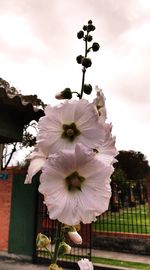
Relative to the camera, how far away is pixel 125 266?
7.66 metres

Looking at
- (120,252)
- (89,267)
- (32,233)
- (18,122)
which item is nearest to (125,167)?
(120,252)

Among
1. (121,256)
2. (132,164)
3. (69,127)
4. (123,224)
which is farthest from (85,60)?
(132,164)

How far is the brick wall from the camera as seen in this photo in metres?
8.87

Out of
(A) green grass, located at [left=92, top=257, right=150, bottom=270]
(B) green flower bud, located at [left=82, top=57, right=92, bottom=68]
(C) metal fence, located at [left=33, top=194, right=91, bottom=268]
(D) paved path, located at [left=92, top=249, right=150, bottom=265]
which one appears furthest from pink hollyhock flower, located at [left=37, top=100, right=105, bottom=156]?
(D) paved path, located at [left=92, top=249, right=150, bottom=265]

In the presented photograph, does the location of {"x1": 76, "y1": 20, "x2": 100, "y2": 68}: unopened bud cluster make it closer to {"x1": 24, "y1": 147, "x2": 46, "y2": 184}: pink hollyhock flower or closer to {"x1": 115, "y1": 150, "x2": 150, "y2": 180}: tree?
{"x1": 24, "y1": 147, "x2": 46, "y2": 184}: pink hollyhock flower

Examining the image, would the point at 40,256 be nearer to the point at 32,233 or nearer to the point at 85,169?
the point at 32,233

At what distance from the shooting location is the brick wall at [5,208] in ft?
29.1

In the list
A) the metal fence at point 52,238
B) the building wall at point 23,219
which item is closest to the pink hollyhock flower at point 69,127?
the metal fence at point 52,238

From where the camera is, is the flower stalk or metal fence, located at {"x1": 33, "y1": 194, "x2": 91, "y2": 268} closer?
the flower stalk

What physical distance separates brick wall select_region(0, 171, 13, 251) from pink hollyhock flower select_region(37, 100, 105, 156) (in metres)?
8.64

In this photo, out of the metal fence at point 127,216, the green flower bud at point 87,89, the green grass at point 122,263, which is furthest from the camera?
the metal fence at point 127,216

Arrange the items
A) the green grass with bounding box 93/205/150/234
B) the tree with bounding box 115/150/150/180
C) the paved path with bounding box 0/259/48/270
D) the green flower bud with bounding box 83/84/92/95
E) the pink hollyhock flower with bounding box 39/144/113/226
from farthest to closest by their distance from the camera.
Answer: the tree with bounding box 115/150/150/180 < the green grass with bounding box 93/205/150/234 < the paved path with bounding box 0/259/48/270 < the green flower bud with bounding box 83/84/92/95 < the pink hollyhock flower with bounding box 39/144/113/226

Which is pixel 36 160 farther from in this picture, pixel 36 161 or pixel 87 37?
pixel 87 37

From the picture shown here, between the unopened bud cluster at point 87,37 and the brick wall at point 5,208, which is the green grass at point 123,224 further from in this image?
the unopened bud cluster at point 87,37
